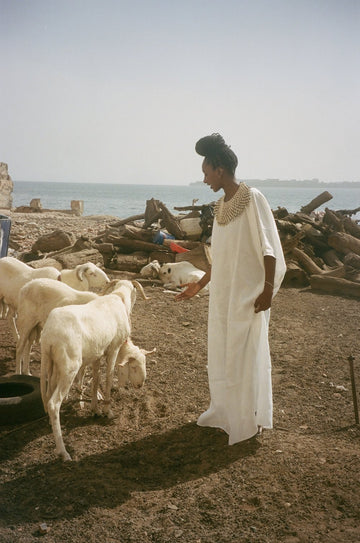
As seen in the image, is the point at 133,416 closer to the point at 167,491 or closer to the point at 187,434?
the point at 187,434

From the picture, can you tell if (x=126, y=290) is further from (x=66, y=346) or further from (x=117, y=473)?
(x=117, y=473)

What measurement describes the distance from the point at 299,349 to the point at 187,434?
317 centimetres

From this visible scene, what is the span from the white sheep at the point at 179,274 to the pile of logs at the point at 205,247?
1.33 feet

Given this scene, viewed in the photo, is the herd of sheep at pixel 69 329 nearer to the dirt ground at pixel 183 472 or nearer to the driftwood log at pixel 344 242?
the dirt ground at pixel 183 472

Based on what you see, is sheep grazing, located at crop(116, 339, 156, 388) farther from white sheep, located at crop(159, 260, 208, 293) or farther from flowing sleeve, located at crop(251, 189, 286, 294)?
white sheep, located at crop(159, 260, 208, 293)

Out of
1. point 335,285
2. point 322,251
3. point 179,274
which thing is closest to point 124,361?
point 179,274

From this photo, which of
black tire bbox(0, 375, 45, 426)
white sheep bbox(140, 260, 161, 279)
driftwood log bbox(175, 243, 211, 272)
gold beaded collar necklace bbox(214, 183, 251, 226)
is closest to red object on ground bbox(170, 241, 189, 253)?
driftwood log bbox(175, 243, 211, 272)

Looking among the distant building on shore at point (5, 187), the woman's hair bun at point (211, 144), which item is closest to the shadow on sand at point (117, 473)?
the woman's hair bun at point (211, 144)

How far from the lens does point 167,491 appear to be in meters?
3.66

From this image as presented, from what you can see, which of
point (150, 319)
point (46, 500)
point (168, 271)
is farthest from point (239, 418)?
point (168, 271)

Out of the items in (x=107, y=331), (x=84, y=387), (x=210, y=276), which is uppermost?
(x=210, y=276)

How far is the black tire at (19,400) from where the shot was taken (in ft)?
15.3

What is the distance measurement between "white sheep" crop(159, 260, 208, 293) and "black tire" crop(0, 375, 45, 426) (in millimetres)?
6329

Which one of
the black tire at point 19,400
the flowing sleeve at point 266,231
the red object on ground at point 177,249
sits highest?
the flowing sleeve at point 266,231
